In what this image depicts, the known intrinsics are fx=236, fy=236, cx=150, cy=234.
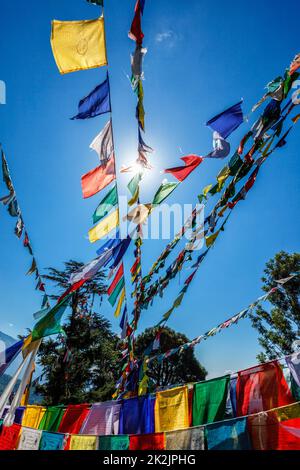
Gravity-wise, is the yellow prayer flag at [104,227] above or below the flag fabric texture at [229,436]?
above

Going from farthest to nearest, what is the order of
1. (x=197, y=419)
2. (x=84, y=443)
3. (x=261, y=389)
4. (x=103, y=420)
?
(x=103, y=420), (x=84, y=443), (x=197, y=419), (x=261, y=389)

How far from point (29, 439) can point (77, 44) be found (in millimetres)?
7815

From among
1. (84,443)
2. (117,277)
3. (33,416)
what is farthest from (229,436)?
(33,416)

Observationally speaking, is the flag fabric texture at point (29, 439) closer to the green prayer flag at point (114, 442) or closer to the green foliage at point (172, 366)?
the green prayer flag at point (114, 442)

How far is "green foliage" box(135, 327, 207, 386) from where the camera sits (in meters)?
21.7

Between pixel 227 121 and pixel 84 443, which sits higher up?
pixel 227 121

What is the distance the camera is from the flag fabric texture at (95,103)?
3.90 m

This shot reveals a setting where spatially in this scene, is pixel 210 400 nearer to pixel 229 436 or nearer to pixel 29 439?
pixel 229 436

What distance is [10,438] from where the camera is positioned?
5789 millimetres

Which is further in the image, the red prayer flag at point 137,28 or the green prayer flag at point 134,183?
the green prayer flag at point 134,183

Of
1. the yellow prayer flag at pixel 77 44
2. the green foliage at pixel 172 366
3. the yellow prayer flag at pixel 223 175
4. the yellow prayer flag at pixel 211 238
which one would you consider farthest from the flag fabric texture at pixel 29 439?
the green foliage at pixel 172 366

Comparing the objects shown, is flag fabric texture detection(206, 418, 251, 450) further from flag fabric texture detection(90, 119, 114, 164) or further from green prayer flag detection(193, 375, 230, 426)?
flag fabric texture detection(90, 119, 114, 164)

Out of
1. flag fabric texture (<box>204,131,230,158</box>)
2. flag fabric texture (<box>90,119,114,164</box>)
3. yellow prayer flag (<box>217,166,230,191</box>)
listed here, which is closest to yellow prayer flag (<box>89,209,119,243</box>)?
flag fabric texture (<box>90,119,114,164</box>)

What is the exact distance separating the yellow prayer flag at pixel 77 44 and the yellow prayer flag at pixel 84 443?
665 cm
